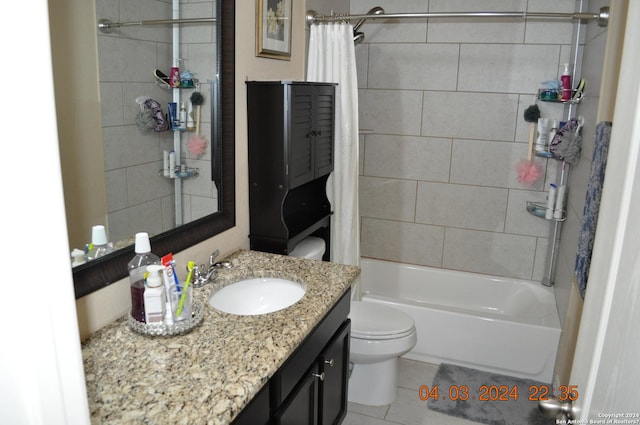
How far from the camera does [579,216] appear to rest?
2418 mm

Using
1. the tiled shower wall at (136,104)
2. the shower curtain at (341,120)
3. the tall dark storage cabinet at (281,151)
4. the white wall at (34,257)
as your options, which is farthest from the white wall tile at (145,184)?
the shower curtain at (341,120)

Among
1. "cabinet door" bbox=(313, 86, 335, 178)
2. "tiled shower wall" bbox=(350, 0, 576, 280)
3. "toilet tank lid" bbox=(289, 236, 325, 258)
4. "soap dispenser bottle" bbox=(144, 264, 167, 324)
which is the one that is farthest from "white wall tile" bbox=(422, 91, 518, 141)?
"soap dispenser bottle" bbox=(144, 264, 167, 324)

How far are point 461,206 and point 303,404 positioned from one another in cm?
213

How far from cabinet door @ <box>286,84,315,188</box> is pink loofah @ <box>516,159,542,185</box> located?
156cm

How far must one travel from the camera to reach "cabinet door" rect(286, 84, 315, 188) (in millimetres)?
1952

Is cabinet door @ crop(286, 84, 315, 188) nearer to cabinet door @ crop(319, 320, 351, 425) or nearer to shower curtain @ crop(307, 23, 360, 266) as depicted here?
shower curtain @ crop(307, 23, 360, 266)

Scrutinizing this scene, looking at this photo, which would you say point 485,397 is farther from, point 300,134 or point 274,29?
point 274,29

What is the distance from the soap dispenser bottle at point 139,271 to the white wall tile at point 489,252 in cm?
239

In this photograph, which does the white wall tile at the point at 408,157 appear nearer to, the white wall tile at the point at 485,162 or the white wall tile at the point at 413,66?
the white wall tile at the point at 485,162

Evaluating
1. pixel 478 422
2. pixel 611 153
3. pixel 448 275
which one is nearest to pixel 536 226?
pixel 448 275

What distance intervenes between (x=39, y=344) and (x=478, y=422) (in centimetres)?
233

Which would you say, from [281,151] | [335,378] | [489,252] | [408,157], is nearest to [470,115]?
[408,157]

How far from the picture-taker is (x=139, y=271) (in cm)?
136

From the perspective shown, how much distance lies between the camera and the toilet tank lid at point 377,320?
240 centimetres
